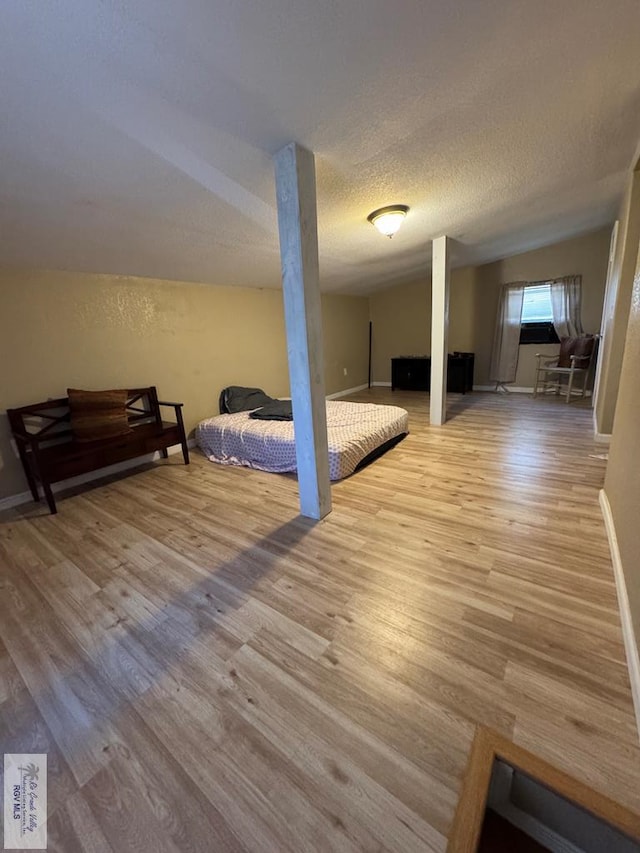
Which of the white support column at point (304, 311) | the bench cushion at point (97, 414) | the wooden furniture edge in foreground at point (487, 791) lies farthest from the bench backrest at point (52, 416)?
the wooden furniture edge in foreground at point (487, 791)

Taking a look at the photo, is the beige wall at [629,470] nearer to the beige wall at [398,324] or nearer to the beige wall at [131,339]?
the beige wall at [131,339]

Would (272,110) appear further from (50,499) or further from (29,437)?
(50,499)

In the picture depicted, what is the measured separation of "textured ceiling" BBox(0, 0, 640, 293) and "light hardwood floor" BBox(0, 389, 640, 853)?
2023 millimetres

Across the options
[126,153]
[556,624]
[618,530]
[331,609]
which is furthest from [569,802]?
[126,153]

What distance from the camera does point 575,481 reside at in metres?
2.45

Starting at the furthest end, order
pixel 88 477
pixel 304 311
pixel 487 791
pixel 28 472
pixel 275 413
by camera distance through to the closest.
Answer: pixel 275 413
pixel 88 477
pixel 28 472
pixel 304 311
pixel 487 791

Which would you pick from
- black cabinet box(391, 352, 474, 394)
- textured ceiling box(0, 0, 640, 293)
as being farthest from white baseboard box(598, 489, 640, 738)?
black cabinet box(391, 352, 474, 394)

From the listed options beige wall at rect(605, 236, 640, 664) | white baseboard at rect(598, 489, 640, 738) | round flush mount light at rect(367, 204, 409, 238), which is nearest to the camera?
white baseboard at rect(598, 489, 640, 738)

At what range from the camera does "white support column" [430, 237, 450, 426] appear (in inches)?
147

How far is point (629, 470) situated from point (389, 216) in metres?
2.38

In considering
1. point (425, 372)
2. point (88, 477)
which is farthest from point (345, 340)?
point (88, 477)

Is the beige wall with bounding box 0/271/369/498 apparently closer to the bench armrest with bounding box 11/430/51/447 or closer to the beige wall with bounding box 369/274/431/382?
the bench armrest with bounding box 11/430/51/447

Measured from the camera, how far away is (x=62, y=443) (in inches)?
109

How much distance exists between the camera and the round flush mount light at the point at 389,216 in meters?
2.64
